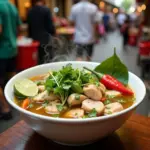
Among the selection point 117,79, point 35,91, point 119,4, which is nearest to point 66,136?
point 35,91

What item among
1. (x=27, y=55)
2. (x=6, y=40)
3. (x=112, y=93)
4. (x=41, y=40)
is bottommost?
(x=27, y=55)

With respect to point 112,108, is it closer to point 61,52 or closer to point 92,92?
point 92,92

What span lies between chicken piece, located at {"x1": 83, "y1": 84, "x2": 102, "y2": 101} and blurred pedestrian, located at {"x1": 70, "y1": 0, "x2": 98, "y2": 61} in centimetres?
256

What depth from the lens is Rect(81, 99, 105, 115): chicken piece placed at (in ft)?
2.27

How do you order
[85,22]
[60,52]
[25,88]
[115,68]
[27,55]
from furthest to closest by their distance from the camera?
[85,22]
[27,55]
[60,52]
[115,68]
[25,88]

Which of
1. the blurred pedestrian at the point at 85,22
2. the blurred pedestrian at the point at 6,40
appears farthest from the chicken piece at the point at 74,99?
the blurred pedestrian at the point at 85,22

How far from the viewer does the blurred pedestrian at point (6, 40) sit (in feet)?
7.59

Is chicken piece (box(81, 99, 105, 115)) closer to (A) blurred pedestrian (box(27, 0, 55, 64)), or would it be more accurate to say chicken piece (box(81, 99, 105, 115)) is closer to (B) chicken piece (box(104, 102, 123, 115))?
(B) chicken piece (box(104, 102, 123, 115))

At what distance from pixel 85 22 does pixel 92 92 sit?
9.05ft

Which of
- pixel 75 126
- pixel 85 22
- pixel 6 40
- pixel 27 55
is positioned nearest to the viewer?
pixel 75 126

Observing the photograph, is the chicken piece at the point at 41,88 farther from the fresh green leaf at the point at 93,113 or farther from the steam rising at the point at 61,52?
the steam rising at the point at 61,52

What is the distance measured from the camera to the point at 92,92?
721 mm

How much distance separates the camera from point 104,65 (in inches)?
37.8

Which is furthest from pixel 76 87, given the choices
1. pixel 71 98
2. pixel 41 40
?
pixel 41 40
